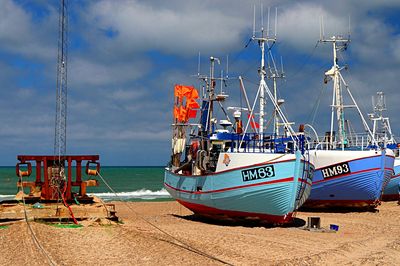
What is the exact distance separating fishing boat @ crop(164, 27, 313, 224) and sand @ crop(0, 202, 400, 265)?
39.6 inches

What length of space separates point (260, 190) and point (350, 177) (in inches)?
361

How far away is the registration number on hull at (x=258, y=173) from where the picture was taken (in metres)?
19.8

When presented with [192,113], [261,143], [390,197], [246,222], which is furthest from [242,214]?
[390,197]

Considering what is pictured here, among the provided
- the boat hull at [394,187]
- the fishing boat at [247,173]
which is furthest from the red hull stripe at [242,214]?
the boat hull at [394,187]

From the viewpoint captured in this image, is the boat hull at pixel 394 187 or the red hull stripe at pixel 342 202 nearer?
the red hull stripe at pixel 342 202

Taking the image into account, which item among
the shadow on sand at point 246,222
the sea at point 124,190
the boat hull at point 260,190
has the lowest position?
the sea at point 124,190

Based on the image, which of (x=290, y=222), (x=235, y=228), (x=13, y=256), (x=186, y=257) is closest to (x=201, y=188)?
(x=235, y=228)

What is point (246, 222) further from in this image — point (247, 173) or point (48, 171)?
point (48, 171)

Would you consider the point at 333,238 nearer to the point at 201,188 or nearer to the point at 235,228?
the point at 235,228

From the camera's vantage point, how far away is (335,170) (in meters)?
27.9

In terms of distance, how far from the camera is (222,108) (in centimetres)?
2711

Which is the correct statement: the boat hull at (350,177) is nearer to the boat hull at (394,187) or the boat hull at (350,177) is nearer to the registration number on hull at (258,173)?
the registration number on hull at (258,173)

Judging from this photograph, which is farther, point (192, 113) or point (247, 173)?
point (192, 113)

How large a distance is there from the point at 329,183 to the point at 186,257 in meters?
15.9
